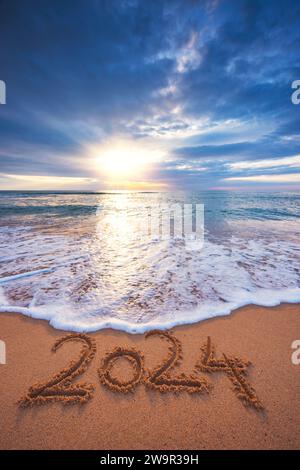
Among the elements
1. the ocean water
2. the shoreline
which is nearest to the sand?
the shoreline

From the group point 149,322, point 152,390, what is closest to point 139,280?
point 149,322

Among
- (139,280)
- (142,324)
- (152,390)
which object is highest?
(139,280)

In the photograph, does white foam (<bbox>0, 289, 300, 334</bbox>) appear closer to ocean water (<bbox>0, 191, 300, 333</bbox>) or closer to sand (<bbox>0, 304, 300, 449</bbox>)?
ocean water (<bbox>0, 191, 300, 333</bbox>)

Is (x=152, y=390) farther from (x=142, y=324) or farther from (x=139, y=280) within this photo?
(x=139, y=280)

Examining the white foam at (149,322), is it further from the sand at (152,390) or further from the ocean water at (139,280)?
the sand at (152,390)

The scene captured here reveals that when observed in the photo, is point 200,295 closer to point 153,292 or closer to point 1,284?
point 153,292

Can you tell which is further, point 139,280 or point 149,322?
point 139,280
